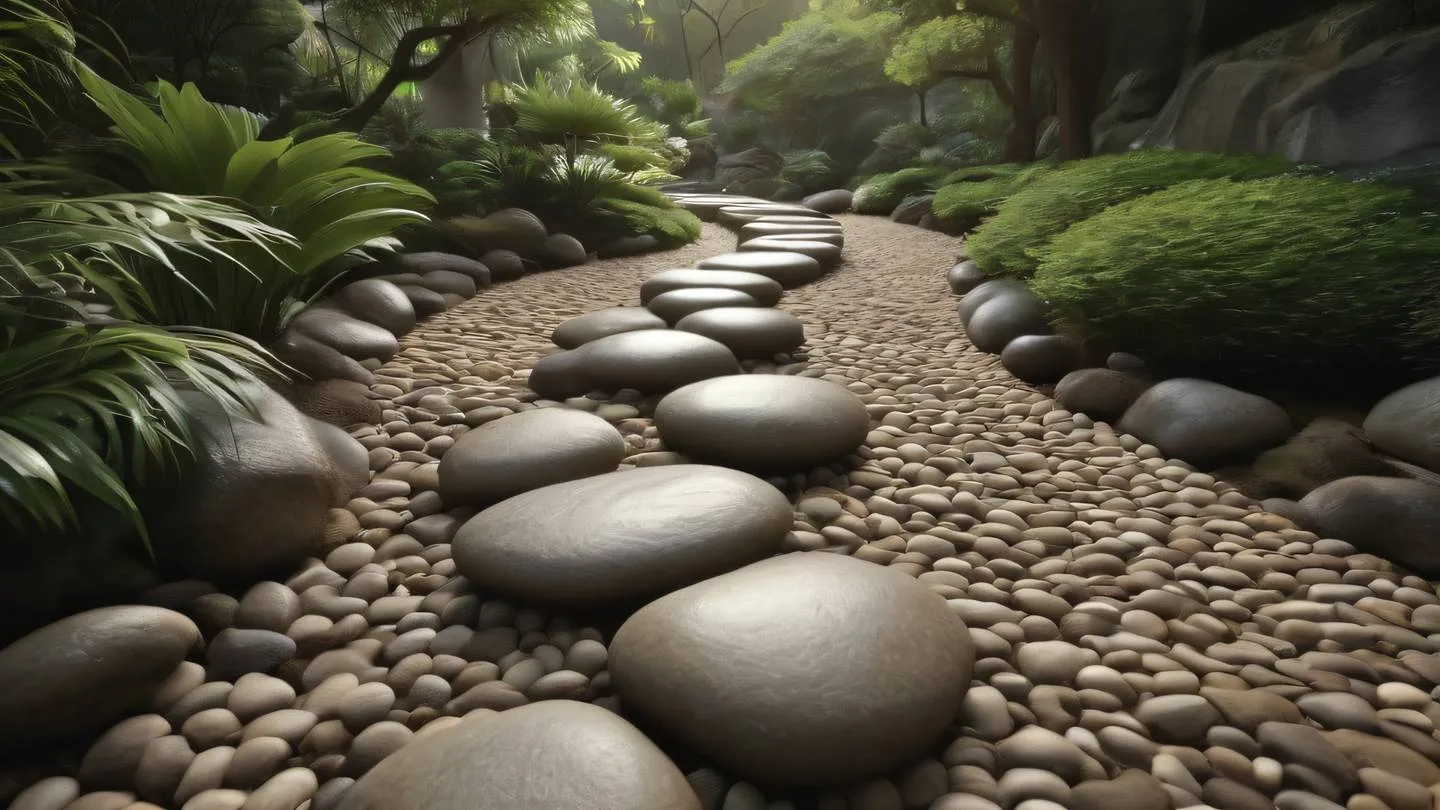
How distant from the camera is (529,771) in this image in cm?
88

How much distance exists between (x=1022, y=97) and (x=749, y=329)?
25.4 ft

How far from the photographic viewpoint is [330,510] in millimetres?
1646

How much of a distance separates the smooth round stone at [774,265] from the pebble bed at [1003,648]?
7.33 ft

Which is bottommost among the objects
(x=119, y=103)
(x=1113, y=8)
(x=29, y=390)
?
(x=29, y=390)

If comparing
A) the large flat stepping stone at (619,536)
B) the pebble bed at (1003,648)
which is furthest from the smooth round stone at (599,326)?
the large flat stepping stone at (619,536)

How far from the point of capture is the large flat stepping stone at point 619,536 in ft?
4.30

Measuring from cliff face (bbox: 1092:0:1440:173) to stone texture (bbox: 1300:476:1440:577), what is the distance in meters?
3.01

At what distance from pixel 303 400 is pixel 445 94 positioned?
8.31m

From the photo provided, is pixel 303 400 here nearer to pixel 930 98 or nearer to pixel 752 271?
pixel 752 271

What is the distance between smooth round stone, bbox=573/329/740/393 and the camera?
2414 millimetres

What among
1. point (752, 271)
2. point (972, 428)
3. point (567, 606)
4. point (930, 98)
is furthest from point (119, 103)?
point (930, 98)

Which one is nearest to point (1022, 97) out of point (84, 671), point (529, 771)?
point (529, 771)

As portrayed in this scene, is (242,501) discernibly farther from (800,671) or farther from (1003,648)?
(1003,648)

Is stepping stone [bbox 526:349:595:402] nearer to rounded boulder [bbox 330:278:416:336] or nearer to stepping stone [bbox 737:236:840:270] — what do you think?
rounded boulder [bbox 330:278:416:336]
